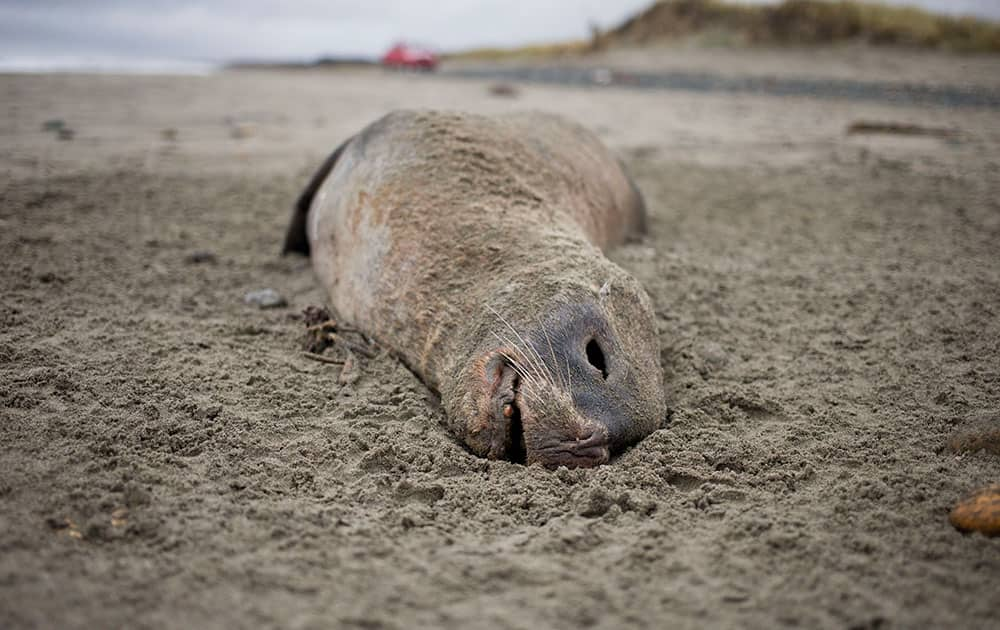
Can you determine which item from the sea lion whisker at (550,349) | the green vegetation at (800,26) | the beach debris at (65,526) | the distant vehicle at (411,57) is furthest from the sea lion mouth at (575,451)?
the distant vehicle at (411,57)

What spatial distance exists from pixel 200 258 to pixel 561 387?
2978 mm

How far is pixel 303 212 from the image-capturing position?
4.39m

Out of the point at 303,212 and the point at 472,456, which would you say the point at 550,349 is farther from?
the point at 303,212

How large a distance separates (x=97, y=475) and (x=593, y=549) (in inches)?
59.5

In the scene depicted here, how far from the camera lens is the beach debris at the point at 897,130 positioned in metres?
8.62

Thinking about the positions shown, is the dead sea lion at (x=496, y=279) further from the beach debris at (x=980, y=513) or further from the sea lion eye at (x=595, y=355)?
the beach debris at (x=980, y=513)

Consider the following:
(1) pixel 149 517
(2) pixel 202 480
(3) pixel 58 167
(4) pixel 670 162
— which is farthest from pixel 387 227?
(4) pixel 670 162

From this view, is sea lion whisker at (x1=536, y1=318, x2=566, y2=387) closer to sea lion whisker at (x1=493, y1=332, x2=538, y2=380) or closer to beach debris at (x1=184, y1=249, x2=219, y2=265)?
sea lion whisker at (x1=493, y1=332, x2=538, y2=380)

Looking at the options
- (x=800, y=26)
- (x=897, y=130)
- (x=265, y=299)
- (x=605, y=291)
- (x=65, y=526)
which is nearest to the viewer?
(x=65, y=526)

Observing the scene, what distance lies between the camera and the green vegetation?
21.1 meters

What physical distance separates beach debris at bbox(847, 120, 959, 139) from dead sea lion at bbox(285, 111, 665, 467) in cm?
644

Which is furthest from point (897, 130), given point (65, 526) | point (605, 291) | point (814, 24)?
point (814, 24)

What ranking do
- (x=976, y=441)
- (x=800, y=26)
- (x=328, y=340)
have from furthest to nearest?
(x=800, y=26) → (x=328, y=340) → (x=976, y=441)

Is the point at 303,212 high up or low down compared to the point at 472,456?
up
